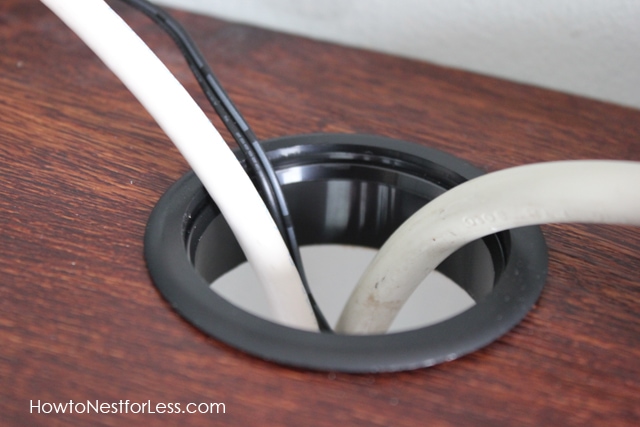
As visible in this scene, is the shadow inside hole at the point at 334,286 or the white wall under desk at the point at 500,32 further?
the shadow inside hole at the point at 334,286

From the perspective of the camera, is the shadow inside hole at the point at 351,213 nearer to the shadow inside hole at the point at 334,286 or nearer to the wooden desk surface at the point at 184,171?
the wooden desk surface at the point at 184,171

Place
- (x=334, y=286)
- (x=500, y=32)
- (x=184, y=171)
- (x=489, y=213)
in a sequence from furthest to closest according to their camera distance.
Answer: (x=334, y=286), (x=500, y=32), (x=184, y=171), (x=489, y=213)

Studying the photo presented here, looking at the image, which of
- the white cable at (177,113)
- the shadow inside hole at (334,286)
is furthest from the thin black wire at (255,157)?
the shadow inside hole at (334,286)

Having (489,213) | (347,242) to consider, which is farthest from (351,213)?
(489,213)

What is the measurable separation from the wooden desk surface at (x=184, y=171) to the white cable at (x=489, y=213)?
0.19ft

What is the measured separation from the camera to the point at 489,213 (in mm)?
399

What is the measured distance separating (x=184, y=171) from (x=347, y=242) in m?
0.14

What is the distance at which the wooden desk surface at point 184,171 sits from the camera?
0.35 meters

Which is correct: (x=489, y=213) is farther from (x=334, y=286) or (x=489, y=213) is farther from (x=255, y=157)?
(x=334, y=286)

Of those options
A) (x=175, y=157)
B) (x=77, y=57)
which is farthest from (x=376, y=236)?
(x=77, y=57)

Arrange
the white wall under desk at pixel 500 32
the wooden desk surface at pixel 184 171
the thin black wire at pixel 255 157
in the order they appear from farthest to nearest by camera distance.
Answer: the white wall under desk at pixel 500 32, the thin black wire at pixel 255 157, the wooden desk surface at pixel 184 171

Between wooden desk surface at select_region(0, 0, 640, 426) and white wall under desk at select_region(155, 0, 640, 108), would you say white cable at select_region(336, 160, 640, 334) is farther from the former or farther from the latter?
white wall under desk at select_region(155, 0, 640, 108)

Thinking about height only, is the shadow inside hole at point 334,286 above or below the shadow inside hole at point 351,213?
below

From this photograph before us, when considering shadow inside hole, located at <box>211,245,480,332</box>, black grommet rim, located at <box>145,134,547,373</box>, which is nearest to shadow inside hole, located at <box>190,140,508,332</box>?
black grommet rim, located at <box>145,134,547,373</box>
